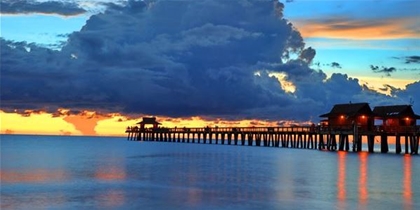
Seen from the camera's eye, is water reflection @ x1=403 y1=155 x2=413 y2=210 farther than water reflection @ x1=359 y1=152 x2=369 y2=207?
No

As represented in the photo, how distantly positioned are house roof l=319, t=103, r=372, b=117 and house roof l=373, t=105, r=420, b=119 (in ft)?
5.70

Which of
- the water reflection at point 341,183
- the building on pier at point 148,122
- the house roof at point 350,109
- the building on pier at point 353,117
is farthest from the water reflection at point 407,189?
the building on pier at point 148,122

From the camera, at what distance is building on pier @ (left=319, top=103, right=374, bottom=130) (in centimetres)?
6550

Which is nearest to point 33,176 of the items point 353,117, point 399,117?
point 353,117

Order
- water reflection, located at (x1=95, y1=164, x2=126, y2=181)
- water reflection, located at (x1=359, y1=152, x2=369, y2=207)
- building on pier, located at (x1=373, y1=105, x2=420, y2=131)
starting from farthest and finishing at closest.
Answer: building on pier, located at (x1=373, y1=105, x2=420, y2=131), water reflection, located at (x1=95, y1=164, x2=126, y2=181), water reflection, located at (x1=359, y1=152, x2=369, y2=207)

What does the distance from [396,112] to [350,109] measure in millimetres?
4944

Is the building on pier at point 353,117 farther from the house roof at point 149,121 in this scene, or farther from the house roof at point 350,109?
the house roof at point 149,121

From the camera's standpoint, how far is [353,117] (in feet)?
217

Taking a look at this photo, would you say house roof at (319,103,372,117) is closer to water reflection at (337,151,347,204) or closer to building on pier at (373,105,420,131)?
building on pier at (373,105,420,131)

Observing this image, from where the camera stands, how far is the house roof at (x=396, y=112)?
215ft

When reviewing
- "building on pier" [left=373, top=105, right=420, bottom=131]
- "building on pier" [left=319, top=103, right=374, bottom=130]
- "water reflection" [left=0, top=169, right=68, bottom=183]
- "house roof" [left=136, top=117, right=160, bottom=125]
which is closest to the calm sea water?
"water reflection" [left=0, top=169, right=68, bottom=183]

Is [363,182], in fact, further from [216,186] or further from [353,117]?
[353,117]

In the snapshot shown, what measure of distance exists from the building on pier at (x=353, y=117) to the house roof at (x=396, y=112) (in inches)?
58.9

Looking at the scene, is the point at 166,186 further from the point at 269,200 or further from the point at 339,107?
the point at 339,107
